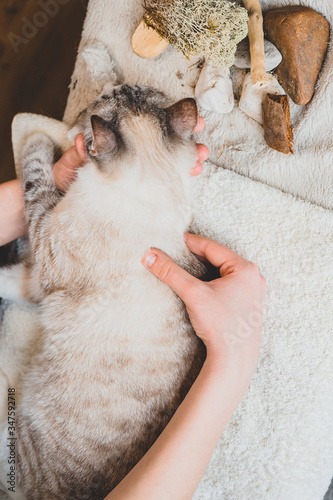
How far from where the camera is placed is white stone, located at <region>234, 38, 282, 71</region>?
52.3 inches

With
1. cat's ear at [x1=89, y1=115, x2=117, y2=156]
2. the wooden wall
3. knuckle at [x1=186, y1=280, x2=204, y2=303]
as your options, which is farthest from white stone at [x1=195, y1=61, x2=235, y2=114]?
the wooden wall

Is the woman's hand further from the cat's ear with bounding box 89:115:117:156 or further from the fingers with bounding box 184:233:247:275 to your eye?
the cat's ear with bounding box 89:115:117:156

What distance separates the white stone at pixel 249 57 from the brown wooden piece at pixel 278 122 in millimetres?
106

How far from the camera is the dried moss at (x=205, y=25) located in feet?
4.07

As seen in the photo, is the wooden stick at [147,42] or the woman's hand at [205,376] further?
the wooden stick at [147,42]

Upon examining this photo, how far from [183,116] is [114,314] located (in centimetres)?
66

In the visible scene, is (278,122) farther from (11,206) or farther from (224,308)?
(11,206)

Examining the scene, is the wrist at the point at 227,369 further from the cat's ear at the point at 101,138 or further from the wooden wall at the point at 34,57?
the wooden wall at the point at 34,57

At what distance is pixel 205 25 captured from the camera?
126cm

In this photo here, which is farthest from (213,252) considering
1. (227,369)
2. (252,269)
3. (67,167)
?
(67,167)

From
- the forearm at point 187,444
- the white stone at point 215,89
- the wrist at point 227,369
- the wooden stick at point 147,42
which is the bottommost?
the forearm at point 187,444

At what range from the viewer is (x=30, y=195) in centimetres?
143

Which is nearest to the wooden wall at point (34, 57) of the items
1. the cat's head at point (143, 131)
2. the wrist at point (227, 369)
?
the cat's head at point (143, 131)

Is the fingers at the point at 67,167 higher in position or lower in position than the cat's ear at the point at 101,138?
lower
